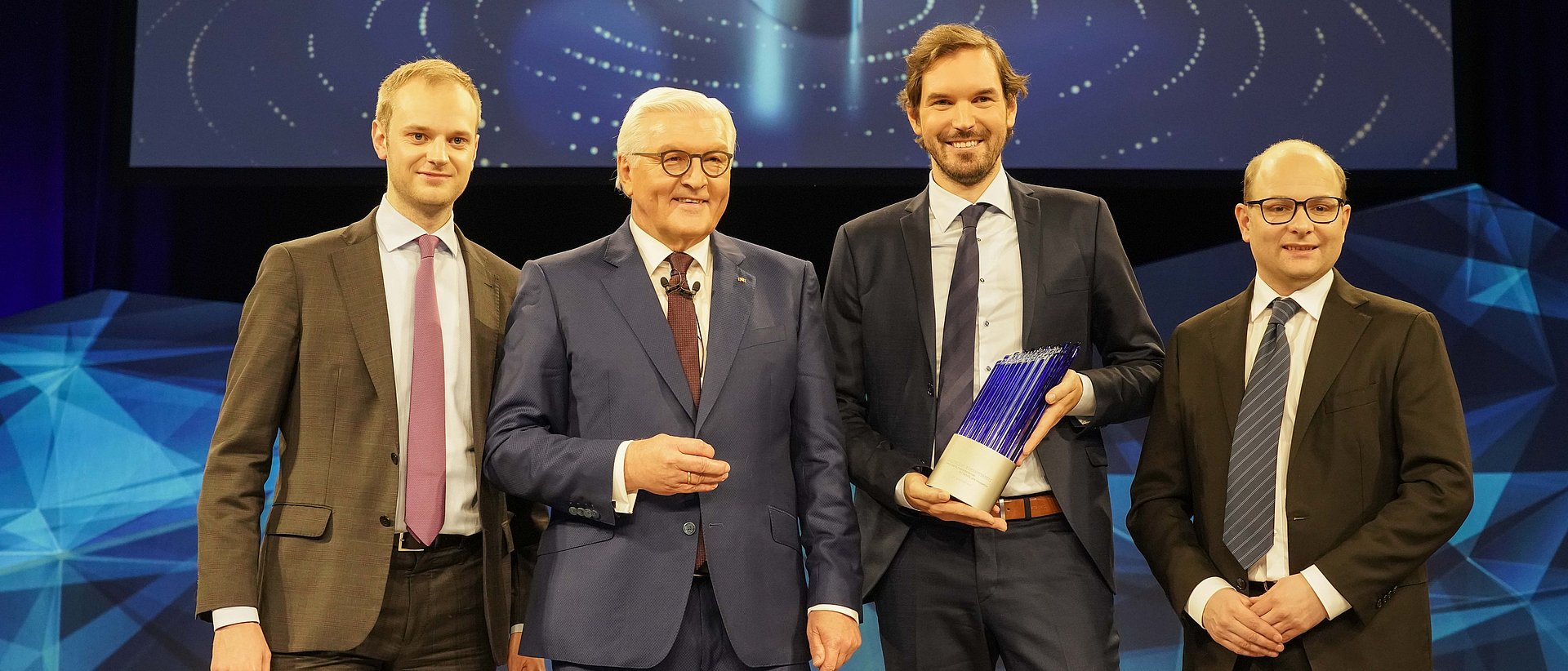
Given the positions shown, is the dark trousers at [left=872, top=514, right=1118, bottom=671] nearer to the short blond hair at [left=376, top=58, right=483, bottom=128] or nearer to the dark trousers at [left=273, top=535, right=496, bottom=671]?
the dark trousers at [left=273, top=535, right=496, bottom=671]

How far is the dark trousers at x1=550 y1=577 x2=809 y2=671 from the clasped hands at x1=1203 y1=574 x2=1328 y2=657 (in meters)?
0.76

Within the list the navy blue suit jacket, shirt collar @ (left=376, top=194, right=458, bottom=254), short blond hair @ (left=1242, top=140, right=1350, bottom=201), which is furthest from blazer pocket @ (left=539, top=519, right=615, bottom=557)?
short blond hair @ (left=1242, top=140, right=1350, bottom=201)

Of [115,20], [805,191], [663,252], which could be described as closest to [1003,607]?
[663,252]

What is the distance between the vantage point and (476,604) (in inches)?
90.6

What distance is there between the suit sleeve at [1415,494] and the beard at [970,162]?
33.6 inches

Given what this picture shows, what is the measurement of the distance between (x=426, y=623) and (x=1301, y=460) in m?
1.59

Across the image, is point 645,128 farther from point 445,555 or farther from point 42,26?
point 42,26

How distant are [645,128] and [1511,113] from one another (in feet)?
14.0

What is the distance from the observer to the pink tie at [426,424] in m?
2.22

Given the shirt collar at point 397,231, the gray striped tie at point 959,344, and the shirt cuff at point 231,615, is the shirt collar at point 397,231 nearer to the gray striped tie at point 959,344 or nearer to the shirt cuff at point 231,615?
the shirt cuff at point 231,615

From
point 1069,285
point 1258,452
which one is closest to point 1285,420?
point 1258,452

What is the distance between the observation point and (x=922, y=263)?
2.51m

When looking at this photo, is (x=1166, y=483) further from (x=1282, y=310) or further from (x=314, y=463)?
(x=314, y=463)

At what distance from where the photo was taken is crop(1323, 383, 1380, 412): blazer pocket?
7.15ft
